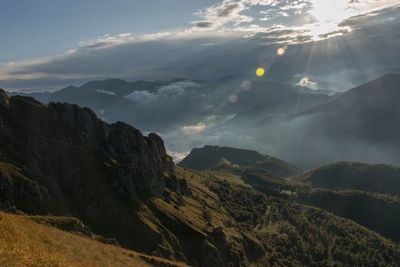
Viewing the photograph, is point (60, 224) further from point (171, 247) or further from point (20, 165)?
point (171, 247)

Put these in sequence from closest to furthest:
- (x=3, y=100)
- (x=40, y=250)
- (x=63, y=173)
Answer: (x=40, y=250), (x=63, y=173), (x=3, y=100)

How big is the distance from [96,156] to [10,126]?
32569mm

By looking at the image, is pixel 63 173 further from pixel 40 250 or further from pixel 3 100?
pixel 40 250

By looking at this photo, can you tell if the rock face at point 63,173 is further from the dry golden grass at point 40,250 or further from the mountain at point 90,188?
the dry golden grass at point 40,250

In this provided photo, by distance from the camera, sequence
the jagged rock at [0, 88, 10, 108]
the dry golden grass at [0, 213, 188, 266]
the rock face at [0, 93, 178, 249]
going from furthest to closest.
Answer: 1. the jagged rock at [0, 88, 10, 108]
2. the rock face at [0, 93, 178, 249]
3. the dry golden grass at [0, 213, 188, 266]

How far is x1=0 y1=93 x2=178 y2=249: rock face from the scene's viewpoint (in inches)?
4496

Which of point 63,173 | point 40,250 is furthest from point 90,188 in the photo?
point 40,250

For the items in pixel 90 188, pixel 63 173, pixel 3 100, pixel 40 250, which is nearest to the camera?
pixel 40 250

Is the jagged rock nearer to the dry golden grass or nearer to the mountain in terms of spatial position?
the mountain

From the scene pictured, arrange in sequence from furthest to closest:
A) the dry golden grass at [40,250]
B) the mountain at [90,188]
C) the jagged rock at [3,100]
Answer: the jagged rock at [3,100]
the mountain at [90,188]
the dry golden grass at [40,250]

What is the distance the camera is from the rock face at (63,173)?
11419cm

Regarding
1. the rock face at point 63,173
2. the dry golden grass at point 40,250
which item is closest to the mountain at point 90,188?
the rock face at point 63,173

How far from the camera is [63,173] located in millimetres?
139875

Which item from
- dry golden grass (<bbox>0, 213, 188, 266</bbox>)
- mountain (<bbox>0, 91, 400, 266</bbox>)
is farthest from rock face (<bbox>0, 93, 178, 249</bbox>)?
dry golden grass (<bbox>0, 213, 188, 266</bbox>)
